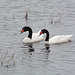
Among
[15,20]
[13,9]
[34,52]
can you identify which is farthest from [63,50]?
[13,9]

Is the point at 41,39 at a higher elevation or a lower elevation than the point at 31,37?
lower

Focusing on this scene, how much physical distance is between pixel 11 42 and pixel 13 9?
8382 mm

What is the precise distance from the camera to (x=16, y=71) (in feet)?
55.9

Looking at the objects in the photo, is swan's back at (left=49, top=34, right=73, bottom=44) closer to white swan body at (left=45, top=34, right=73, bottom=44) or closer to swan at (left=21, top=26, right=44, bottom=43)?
white swan body at (left=45, top=34, right=73, bottom=44)

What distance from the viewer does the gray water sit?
17469mm

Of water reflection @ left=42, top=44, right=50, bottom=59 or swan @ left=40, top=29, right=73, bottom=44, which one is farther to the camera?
swan @ left=40, top=29, right=73, bottom=44

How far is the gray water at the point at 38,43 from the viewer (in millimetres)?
17469

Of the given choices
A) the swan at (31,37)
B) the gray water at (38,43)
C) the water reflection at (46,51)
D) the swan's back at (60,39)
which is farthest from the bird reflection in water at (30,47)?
the swan's back at (60,39)

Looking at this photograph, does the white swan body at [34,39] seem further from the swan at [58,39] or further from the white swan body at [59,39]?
the white swan body at [59,39]

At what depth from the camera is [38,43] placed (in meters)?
22.6

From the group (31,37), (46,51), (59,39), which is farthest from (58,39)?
(46,51)

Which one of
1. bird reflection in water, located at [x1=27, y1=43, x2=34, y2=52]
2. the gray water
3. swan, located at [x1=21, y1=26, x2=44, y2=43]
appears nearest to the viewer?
the gray water

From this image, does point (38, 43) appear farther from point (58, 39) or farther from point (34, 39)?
point (58, 39)

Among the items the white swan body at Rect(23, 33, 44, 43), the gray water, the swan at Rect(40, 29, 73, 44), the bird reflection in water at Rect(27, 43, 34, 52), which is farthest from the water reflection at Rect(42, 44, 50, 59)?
the white swan body at Rect(23, 33, 44, 43)
